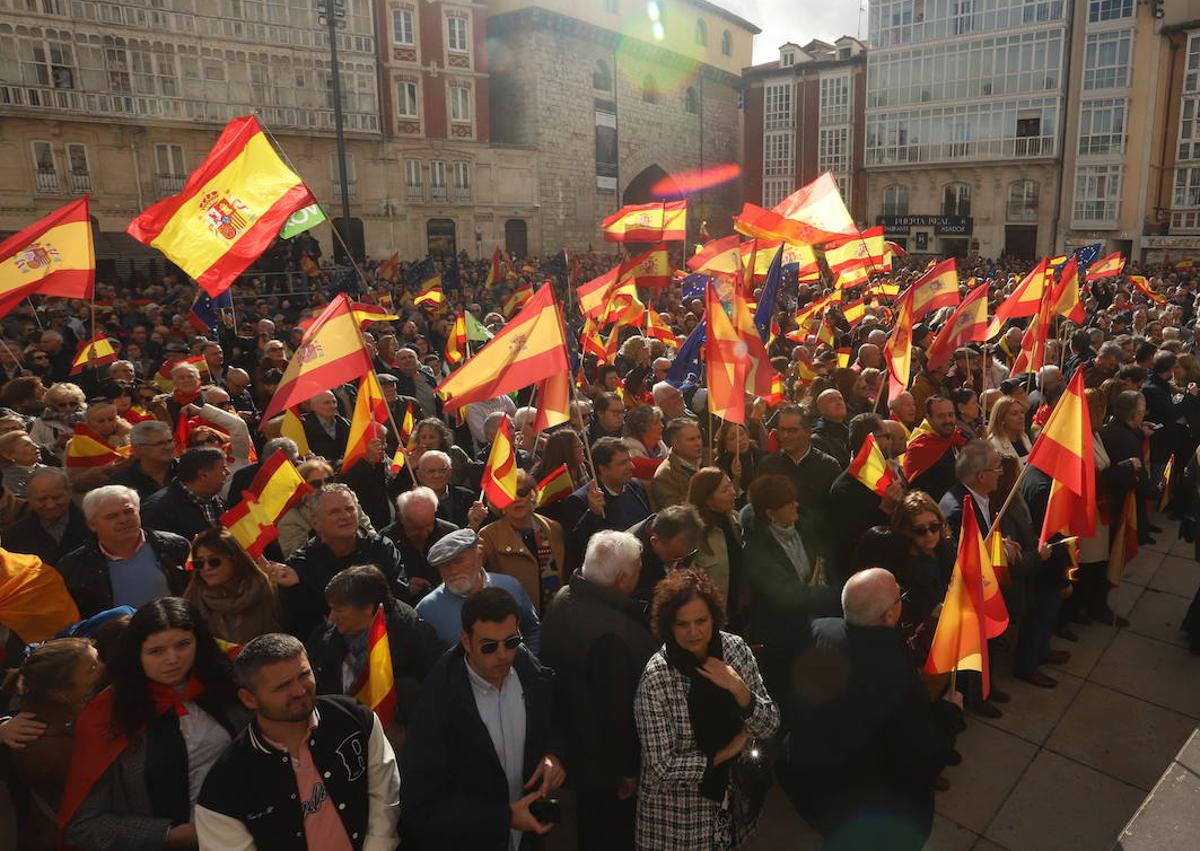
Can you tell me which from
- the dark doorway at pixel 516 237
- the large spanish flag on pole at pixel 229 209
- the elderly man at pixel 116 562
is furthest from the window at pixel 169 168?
the elderly man at pixel 116 562

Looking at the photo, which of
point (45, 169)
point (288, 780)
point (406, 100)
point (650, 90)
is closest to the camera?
point (288, 780)

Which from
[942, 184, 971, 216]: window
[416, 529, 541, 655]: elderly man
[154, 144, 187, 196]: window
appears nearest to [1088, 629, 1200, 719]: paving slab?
[416, 529, 541, 655]: elderly man

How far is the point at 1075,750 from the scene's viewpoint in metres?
4.38

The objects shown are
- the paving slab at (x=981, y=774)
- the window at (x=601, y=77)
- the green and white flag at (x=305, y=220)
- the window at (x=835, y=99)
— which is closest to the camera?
the paving slab at (x=981, y=774)

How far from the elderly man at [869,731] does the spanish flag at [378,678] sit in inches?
64.3

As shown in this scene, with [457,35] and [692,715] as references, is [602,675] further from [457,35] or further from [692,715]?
[457,35]

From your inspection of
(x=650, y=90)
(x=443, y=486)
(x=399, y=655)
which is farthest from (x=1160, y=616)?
(x=650, y=90)

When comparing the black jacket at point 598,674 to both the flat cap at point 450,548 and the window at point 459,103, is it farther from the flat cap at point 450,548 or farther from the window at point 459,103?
the window at point 459,103

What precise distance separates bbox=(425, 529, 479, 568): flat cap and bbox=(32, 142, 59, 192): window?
29350mm

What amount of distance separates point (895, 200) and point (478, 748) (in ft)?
147

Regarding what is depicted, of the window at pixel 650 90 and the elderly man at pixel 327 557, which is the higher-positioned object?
the window at pixel 650 90

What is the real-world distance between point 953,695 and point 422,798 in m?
2.15

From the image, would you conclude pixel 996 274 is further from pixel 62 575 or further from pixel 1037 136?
pixel 62 575

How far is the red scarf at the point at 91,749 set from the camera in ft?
8.35
